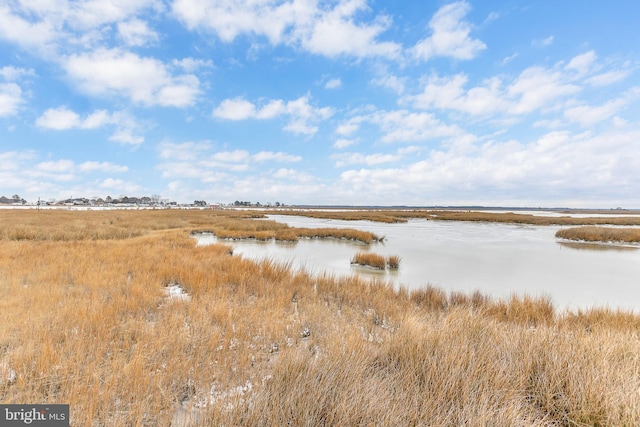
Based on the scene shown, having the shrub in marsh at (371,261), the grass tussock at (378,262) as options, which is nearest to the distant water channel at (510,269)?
the grass tussock at (378,262)

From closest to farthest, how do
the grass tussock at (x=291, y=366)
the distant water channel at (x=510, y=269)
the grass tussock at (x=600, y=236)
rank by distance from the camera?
the grass tussock at (x=291, y=366), the distant water channel at (x=510, y=269), the grass tussock at (x=600, y=236)

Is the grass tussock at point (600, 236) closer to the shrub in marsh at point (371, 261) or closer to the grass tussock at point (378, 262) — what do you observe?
the grass tussock at point (378, 262)

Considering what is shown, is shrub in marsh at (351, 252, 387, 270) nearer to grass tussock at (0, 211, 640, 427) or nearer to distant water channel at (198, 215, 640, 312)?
distant water channel at (198, 215, 640, 312)

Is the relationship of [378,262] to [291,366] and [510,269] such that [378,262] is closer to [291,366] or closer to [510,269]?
[510,269]

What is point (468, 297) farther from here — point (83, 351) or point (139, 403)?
point (83, 351)

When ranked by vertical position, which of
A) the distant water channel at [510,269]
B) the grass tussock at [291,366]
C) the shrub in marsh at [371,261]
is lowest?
the distant water channel at [510,269]

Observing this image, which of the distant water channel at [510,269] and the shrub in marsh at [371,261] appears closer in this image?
the distant water channel at [510,269]

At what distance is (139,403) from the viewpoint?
2.50 metres

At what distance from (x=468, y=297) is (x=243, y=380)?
21.8 feet

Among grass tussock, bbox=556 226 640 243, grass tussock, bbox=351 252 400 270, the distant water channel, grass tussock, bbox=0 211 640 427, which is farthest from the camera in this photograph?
grass tussock, bbox=556 226 640 243

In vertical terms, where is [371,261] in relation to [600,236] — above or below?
below

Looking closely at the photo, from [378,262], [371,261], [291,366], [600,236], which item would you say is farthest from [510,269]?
[600,236]

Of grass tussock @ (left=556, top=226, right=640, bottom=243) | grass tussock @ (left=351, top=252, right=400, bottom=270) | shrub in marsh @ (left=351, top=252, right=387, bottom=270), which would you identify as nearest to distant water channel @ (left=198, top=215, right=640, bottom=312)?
grass tussock @ (left=351, top=252, right=400, bottom=270)

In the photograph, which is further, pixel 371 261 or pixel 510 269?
pixel 371 261
